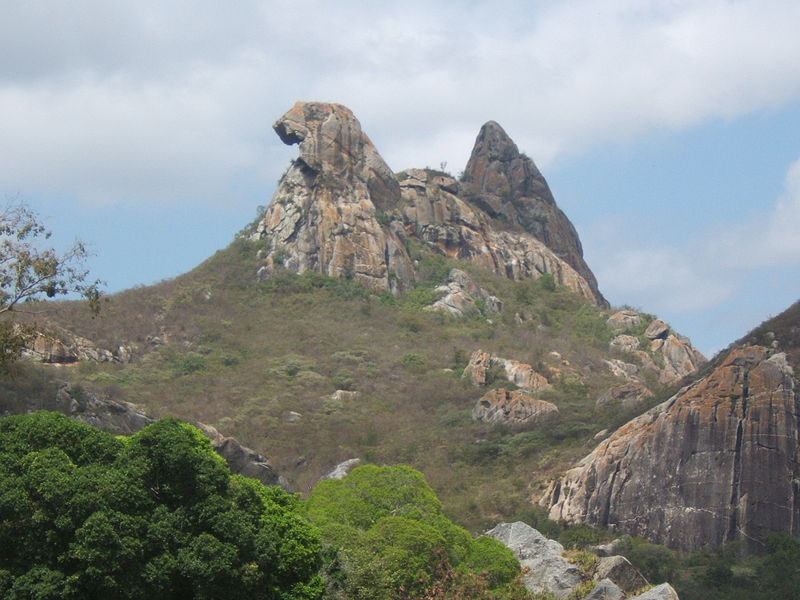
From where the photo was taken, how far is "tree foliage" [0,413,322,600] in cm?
2053

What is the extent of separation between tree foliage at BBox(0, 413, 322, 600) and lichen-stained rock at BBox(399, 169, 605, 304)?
80.5m

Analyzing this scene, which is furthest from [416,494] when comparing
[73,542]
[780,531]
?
[780,531]

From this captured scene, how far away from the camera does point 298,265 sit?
3711 inches

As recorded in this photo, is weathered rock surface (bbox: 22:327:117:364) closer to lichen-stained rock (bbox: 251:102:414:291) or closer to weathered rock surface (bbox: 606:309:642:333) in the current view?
lichen-stained rock (bbox: 251:102:414:291)

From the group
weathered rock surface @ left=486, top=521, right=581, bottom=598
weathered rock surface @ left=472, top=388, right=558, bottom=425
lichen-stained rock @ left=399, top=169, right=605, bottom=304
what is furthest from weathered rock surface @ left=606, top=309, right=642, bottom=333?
weathered rock surface @ left=486, top=521, right=581, bottom=598

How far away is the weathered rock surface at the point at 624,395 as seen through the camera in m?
66.6

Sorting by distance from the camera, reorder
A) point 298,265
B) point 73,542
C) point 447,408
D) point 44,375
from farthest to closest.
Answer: point 298,265
point 447,408
point 44,375
point 73,542

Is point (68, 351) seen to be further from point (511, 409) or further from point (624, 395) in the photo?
point (624, 395)

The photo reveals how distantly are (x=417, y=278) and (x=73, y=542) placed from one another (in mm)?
77218

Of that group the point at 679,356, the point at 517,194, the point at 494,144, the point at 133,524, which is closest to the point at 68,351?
the point at 679,356

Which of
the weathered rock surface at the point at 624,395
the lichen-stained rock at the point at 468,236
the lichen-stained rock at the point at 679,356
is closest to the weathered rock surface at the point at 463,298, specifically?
the lichen-stained rock at the point at 468,236

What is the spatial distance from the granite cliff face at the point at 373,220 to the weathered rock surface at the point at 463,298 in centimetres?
361

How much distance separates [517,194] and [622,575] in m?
95.9

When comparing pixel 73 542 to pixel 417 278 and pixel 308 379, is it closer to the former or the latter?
pixel 308 379
